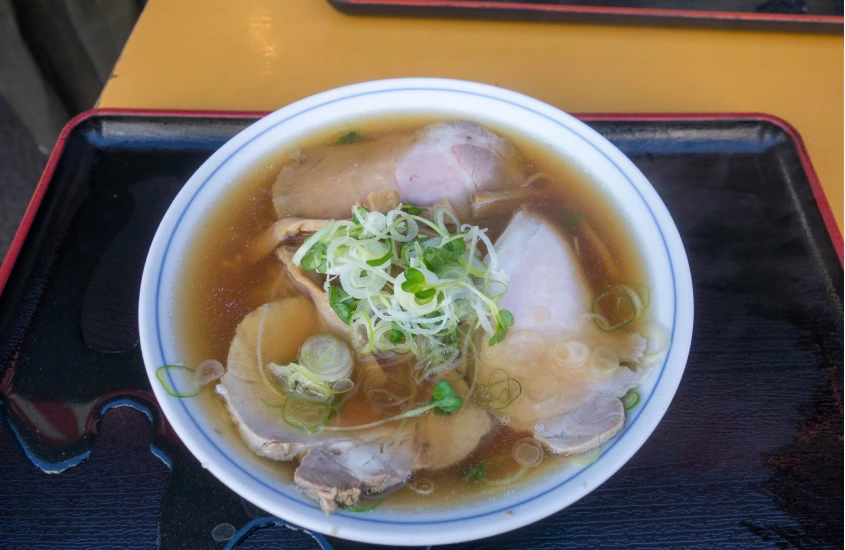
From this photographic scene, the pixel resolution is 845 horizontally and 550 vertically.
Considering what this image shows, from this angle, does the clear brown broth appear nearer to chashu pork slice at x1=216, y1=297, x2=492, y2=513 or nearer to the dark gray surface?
chashu pork slice at x1=216, y1=297, x2=492, y2=513

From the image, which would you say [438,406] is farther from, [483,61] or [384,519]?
[483,61]

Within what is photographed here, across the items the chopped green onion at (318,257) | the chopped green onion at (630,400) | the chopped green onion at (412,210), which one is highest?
the chopped green onion at (412,210)

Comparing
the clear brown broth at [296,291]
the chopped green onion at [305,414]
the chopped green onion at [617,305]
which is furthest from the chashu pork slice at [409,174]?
the chopped green onion at [305,414]

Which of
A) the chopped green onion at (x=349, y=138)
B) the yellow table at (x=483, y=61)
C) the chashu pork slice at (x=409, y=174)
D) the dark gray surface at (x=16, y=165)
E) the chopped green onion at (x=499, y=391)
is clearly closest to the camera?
the chopped green onion at (x=499, y=391)

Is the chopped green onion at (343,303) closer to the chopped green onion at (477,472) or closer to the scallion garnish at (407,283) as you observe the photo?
the scallion garnish at (407,283)

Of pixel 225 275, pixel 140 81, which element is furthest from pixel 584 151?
pixel 140 81

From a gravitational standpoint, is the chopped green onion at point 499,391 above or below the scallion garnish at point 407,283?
below

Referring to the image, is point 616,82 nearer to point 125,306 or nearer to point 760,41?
point 760,41
